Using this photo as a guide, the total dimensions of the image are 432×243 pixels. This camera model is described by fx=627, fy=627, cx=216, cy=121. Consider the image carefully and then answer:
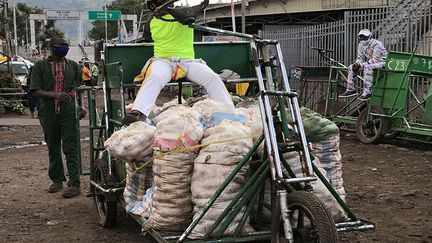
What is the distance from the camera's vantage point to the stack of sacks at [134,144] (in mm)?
4773

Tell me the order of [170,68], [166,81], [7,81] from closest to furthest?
1. [166,81]
2. [170,68]
3. [7,81]

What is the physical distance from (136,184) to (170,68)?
3.77 ft

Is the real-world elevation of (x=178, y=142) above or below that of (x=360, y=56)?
below

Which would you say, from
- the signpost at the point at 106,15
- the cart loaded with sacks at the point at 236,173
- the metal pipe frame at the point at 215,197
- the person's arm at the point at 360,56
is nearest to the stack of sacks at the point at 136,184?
the cart loaded with sacks at the point at 236,173

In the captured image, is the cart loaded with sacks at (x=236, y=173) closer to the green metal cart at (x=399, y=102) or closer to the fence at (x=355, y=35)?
the green metal cart at (x=399, y=102)

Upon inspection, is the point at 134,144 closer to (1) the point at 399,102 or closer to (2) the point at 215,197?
(2) the point at 215,197

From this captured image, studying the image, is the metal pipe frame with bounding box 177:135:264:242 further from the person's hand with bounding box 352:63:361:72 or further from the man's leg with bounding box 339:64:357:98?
the man's leg with bounding box 339:64:357:98

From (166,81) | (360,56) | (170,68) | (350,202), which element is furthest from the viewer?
(360,56)

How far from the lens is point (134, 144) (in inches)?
187

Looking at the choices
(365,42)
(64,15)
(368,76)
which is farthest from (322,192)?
(64,15)

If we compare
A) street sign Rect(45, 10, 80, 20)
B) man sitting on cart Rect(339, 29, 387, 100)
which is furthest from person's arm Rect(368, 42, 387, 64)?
street sign Rect(45, 10, 80, 20)

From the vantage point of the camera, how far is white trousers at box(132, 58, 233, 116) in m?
5.38

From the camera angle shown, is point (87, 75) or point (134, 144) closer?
point (134, 144)

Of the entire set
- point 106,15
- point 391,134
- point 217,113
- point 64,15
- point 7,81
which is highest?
Result: point 64,15
